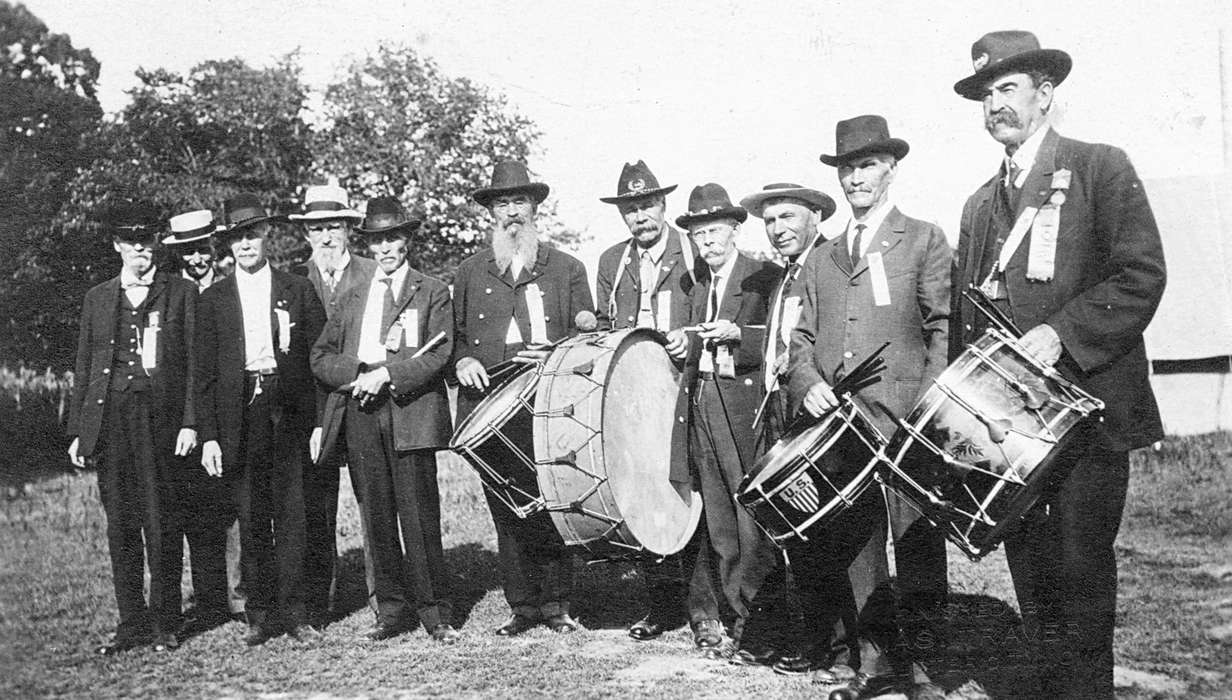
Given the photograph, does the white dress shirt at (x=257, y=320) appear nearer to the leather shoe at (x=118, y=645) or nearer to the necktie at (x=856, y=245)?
the leather shoe at (x=118, y=645)

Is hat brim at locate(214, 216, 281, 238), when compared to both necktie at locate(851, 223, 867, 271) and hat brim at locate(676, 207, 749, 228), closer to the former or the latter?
hat brim at locate(676, 207, 749, 228)

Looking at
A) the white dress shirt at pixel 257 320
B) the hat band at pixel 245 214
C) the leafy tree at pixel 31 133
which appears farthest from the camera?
the leafy tree at pixel 31 133

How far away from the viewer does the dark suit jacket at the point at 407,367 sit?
18.3ft

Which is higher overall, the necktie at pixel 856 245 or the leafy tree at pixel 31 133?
the leafy tree at pixel 31 133

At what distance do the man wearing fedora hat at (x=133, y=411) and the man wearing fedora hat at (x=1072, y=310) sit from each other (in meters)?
4.47

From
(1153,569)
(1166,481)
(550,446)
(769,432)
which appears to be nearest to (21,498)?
(550,446)

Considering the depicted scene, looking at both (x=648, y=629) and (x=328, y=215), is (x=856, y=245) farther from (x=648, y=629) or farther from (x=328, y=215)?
(x=328, y=215)

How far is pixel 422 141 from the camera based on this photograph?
29016 mm

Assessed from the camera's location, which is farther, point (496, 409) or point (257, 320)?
point (257, 320)

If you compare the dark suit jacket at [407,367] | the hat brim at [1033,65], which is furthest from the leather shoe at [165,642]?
the hat brim at [1033,65]

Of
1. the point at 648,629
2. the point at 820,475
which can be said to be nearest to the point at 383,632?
the point at 648,629

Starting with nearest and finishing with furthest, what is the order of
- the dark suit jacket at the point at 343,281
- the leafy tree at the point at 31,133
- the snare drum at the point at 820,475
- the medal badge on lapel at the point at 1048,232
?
the medal badge on lapel at the point at 1048,232 → the snare drum at the point at 820,475 → the dark suit jacket at the point at 343,281 → the leafy tree at the point at 31,133

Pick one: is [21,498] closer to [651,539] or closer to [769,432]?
[651,539]

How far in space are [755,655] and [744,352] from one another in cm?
159
